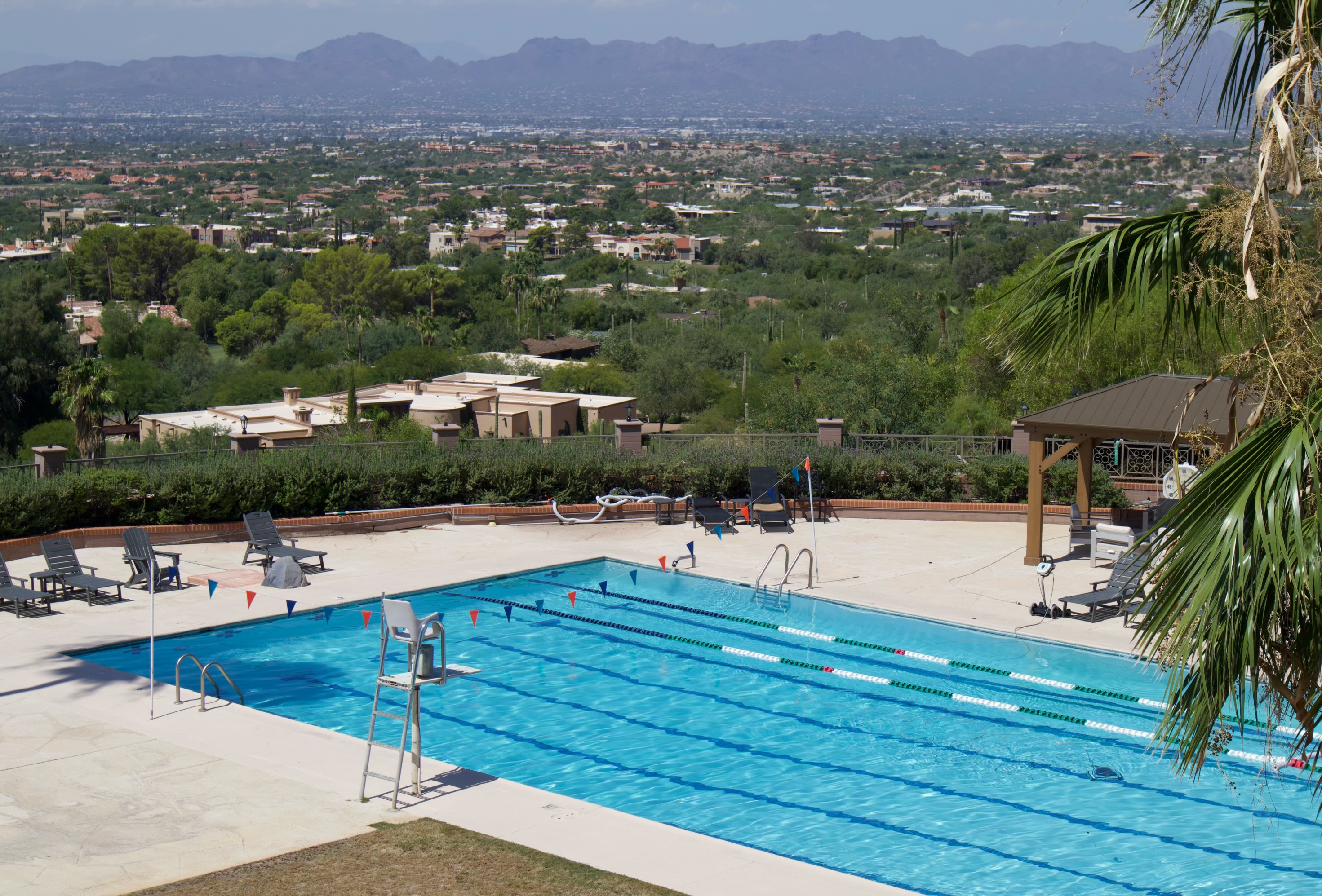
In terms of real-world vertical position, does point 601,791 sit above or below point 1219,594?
below

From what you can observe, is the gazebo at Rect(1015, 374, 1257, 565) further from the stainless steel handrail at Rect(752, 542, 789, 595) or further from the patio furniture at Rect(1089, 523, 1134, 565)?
the stainless steel handrail at Rect(752, 542, 789, 595)

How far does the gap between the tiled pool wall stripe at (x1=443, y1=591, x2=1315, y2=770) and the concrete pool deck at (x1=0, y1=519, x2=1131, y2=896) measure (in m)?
1.38

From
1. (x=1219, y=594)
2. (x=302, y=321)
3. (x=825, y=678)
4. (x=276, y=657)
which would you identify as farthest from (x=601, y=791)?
(x=302, y=321)

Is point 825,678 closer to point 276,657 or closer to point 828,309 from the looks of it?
point 276,657

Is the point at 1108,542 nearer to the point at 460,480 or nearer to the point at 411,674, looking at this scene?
the point at 460,480

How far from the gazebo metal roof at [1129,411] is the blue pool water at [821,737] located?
3737 mm

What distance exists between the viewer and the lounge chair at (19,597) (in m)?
14.8

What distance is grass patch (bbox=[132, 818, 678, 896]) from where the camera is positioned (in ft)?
25.8

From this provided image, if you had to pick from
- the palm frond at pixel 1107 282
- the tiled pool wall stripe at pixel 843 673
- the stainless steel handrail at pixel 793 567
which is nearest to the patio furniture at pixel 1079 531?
the stainless steel handrail at pixel 793 567

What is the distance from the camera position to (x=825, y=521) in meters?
20.8

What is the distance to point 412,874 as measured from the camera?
8.11 meters

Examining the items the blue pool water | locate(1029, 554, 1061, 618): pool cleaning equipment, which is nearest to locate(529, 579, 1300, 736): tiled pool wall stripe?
the blue pool water

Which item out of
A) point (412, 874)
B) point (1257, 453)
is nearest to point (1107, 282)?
point (1257, 453)

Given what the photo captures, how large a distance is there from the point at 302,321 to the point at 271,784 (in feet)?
295
